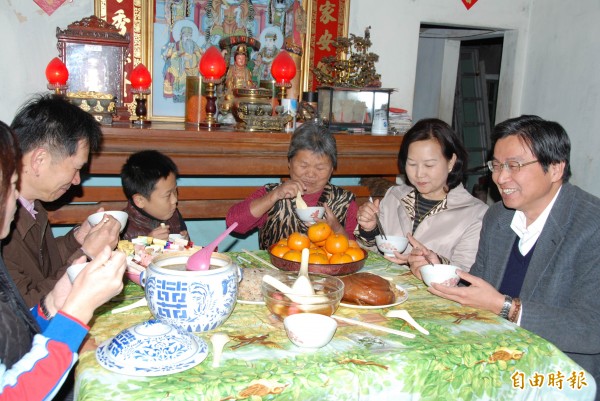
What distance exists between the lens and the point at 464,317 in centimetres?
153

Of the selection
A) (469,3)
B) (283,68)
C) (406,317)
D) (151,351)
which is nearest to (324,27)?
(283,68)

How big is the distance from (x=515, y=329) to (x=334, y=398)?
59cm

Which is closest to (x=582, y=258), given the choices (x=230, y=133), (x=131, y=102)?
(x=230, y=133)

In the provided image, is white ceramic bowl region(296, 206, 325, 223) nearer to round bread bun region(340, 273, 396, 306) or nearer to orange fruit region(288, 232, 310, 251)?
orange fruit region(288, 232, 310, 251)

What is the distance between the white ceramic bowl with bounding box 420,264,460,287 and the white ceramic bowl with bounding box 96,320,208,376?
0.75 meters

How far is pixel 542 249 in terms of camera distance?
1.81 meters

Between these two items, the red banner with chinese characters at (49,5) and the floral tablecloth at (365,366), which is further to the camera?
the red banner with chinese characters at (49,5)

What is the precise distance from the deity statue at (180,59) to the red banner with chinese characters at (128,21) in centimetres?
17

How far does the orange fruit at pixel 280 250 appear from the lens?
1.79 metres

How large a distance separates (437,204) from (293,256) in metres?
0.98

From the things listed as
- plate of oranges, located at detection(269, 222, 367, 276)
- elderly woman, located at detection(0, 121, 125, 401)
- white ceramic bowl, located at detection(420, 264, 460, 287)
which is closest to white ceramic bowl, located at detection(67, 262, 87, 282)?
elderly woman, located at detection(0, 121, 125, 401)

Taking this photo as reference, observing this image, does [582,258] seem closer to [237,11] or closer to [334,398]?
[334,398]

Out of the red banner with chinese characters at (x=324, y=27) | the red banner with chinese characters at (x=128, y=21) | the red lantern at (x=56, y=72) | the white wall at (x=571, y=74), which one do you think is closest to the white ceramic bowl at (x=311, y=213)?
the red lantern at (x=56, y=72)

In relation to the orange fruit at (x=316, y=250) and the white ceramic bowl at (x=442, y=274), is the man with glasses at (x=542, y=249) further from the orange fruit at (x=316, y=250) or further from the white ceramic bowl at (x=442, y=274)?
the orange fruit at (x=316, y=250)
